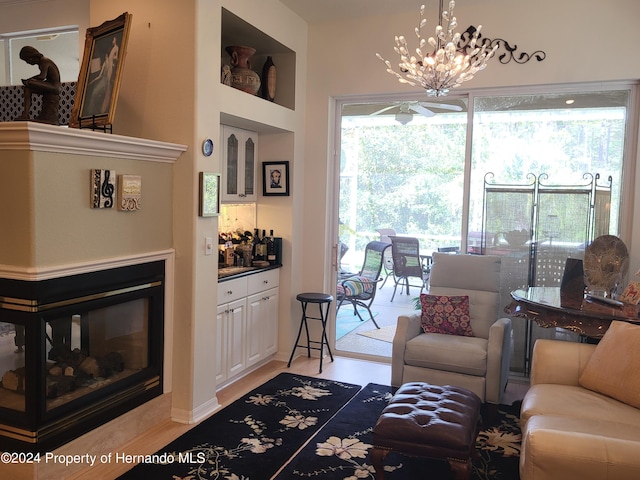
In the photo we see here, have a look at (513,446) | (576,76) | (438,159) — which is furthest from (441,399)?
(576,76)

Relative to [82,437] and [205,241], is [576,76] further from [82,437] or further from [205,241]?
[82,437]

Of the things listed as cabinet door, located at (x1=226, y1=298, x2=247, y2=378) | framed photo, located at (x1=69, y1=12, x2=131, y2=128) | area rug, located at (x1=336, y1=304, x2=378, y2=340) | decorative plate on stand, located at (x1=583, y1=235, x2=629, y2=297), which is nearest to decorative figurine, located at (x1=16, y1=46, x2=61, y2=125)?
framed photo, located at (x1=69, y1=12, x2=131, y2=128)

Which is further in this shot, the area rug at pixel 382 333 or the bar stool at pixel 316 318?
the area rug at pixel 382 333

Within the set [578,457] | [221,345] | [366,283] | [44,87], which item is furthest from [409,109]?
[578,457]

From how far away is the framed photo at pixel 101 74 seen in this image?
337 centimetres

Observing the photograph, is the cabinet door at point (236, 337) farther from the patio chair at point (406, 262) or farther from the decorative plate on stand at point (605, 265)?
the decorative plate on stand at point (605, 265)

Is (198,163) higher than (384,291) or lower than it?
higher

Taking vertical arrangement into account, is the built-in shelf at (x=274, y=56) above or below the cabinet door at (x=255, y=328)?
above

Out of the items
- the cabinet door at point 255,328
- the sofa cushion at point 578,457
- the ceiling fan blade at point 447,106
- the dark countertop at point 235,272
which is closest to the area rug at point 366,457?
the sofa cushion at point 578,457

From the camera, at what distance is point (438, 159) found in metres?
4.95

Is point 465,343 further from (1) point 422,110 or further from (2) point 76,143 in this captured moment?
(2) point 76,143

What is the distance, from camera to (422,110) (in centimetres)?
499

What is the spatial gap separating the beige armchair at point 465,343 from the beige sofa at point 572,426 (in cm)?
61

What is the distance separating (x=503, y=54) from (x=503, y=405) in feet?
9.45
